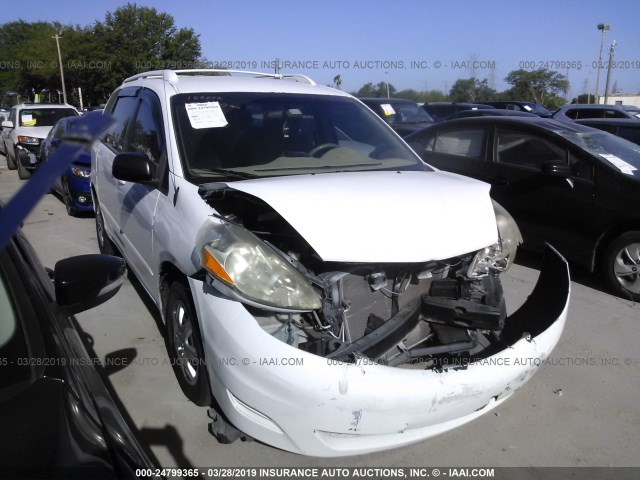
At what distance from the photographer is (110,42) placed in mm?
38000

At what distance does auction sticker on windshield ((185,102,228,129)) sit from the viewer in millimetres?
3467

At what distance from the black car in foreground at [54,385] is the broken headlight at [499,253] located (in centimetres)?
189

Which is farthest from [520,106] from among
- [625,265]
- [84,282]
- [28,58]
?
[28,58]

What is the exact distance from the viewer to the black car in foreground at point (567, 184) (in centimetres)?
498

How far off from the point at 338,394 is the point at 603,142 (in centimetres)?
483

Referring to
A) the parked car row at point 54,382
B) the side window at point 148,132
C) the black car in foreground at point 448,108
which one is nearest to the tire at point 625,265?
the side window at point 148,132

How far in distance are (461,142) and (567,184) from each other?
1.58m

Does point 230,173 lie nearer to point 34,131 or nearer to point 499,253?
point 499,253

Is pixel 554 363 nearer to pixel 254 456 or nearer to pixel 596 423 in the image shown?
pixel 596 423

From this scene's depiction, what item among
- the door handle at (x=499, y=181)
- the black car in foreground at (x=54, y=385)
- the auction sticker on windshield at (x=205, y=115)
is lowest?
the door handle at (x=499, y=181)

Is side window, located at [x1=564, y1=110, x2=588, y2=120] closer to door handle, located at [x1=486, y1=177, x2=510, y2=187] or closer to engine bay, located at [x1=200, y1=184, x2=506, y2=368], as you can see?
door handle, located at [x1=486, y1=177, x2=510, y2=187]

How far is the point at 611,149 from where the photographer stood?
5520 millimetres

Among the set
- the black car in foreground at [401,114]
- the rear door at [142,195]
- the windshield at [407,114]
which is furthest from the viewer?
the windshield at [407,114]

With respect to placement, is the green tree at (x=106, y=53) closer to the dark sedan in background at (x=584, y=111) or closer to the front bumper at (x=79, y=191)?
the dark sedan in background at (x=584, y=111)
